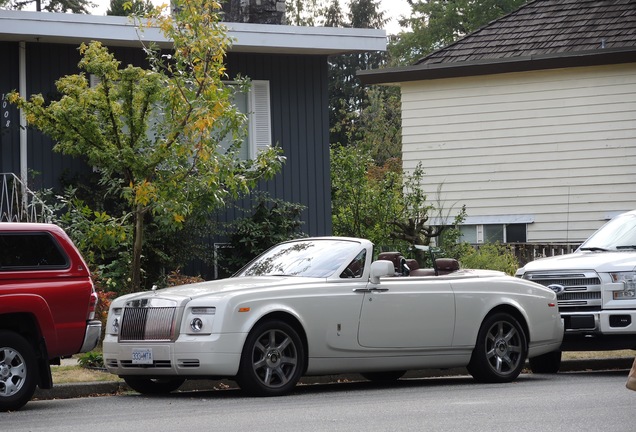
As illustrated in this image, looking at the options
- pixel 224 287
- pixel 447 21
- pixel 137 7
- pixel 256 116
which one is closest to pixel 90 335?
pixel 224 287

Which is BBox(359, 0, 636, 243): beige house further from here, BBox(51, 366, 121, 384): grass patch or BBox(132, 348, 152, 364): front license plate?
BBox(132, 348, 152, 364): front license plate

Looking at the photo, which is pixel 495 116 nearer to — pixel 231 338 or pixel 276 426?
pixel 231 338

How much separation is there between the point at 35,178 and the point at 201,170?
506 centimetres

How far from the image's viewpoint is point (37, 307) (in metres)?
11.6

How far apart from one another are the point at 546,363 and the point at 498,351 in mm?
1800

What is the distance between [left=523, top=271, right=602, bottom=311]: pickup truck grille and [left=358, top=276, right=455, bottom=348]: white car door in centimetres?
227

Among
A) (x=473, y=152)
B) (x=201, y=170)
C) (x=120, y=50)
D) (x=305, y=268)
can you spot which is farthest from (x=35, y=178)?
(x=473, y=152)

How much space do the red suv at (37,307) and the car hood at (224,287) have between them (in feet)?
2.55

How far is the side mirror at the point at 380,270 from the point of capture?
1298 cm

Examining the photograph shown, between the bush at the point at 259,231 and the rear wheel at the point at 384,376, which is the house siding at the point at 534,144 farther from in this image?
the rear wheel at the point at 384,376

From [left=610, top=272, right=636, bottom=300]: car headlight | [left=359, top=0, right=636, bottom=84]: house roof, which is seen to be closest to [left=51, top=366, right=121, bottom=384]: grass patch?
[left=610, top=272, right=636, bottom=300]: car headlight

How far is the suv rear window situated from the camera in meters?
11.7

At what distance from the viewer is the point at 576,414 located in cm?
1054

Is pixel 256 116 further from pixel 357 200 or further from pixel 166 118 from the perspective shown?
pixel 166 118
